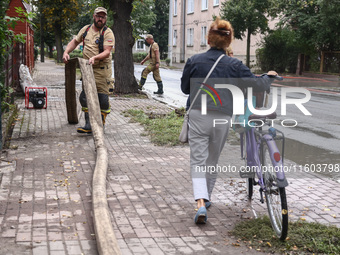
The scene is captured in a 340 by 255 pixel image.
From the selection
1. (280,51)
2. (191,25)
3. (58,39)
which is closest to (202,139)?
(280,51)

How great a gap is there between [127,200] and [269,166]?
163 cm

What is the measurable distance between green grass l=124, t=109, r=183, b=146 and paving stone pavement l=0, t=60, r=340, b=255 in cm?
34

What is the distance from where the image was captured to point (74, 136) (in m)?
9.05

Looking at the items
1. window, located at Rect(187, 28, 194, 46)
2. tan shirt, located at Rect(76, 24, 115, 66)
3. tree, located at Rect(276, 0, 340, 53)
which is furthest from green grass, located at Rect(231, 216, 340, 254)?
window, located at Rect(187, 28, 194, 46)

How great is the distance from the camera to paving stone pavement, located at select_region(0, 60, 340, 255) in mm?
4270

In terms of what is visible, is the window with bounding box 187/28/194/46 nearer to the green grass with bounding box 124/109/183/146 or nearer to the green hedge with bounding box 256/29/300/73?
the green hedge with bounding box 256/29/300/73

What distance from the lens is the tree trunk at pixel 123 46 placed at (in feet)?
53.9

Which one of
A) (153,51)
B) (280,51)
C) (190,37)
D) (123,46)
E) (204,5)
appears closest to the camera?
(123,46)

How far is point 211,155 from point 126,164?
2.33 metres

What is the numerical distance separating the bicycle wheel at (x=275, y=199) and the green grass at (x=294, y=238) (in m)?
0.09

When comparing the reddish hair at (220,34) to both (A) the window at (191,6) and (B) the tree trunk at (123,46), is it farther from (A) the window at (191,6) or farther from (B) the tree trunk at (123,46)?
(A) the window at (191,6)

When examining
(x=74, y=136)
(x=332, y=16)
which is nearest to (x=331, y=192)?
(x=74, y=136)

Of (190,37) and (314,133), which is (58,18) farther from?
(314,133)

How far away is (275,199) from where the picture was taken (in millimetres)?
4539
